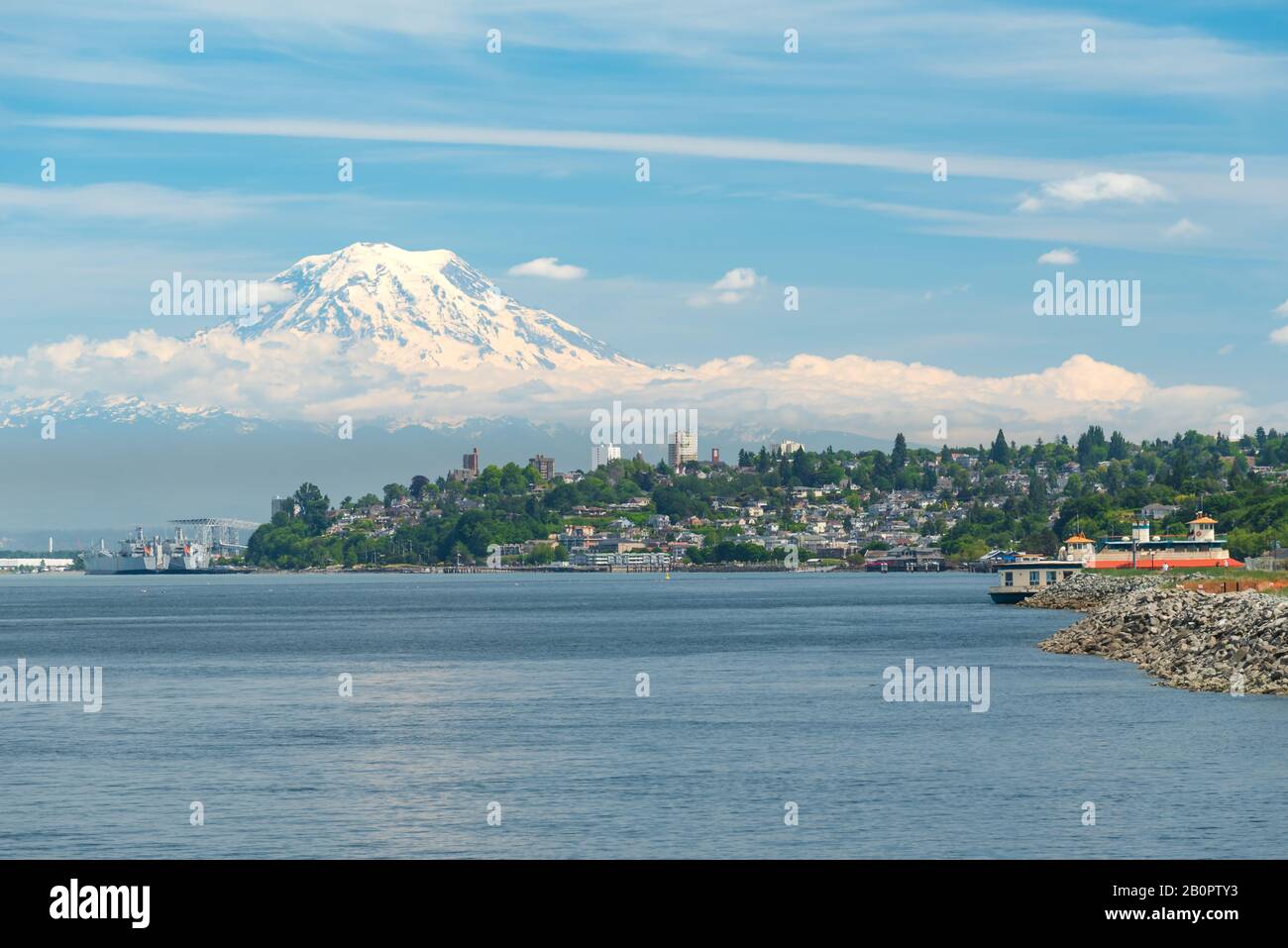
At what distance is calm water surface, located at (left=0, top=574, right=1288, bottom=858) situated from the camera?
34.8 m

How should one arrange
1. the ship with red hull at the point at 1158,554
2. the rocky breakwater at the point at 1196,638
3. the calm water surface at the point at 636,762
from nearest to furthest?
the calm water surface at the point at 636,762 → the rocky breakwater at the point at 1196,638 → the ship with red hull at the point at 1158,554

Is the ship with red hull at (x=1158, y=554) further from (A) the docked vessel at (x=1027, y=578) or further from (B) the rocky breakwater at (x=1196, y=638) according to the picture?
(B) the rocky breakwater at (x=1196, y=638)

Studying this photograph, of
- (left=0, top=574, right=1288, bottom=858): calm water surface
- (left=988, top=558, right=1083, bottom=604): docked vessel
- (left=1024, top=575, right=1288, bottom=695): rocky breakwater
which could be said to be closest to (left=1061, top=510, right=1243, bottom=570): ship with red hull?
(left=988, top=558, right=1083, bottom=604): docked vessel

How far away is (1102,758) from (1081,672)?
30291mm

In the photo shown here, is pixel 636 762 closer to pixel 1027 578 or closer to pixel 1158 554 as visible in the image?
pixel 1027 578

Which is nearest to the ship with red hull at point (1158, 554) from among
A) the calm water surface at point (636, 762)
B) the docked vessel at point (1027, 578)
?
the docked vessel at point (1027, 578)

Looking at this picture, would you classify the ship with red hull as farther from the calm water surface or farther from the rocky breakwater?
the calm water surface

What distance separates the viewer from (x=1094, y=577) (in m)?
158

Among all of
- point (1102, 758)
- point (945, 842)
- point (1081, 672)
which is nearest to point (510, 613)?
point (1081, 672)

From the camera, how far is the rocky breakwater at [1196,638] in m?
62.9

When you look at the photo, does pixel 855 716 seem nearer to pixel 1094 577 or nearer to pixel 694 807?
pixel 694 807

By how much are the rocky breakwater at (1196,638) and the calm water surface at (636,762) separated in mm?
2127

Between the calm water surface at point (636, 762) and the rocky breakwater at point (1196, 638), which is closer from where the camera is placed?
the calm water surface at point (636, 762)

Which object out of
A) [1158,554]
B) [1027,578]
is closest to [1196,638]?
[1027,578]
